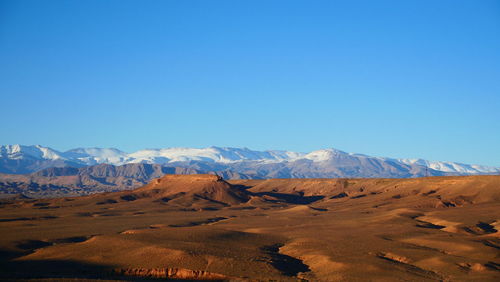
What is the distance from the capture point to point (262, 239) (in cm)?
6756

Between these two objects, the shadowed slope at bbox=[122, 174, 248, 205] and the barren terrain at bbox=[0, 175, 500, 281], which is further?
the shadowed slope at bbox=[122, 174, 248, 205]

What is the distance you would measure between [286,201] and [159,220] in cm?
5710

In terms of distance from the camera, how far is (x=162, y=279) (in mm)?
47469

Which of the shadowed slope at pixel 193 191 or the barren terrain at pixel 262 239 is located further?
the shadowed slope at pixel 193 191

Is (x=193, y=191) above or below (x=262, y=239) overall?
above

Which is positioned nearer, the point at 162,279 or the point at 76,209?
the point at 162,279

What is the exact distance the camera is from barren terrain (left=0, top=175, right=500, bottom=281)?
49156 millimetres

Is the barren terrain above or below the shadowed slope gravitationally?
below

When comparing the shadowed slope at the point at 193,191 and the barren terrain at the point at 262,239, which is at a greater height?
the shadowed slope at the point at 193,191

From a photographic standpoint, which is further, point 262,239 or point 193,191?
point 193,191

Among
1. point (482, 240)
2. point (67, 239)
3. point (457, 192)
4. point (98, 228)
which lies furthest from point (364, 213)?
point (67, 239)

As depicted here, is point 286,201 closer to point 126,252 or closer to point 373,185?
point 373,185

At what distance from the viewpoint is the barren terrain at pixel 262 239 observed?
49.2 metres

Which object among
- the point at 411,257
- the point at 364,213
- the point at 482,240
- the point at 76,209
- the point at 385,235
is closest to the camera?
the point at 411,257
